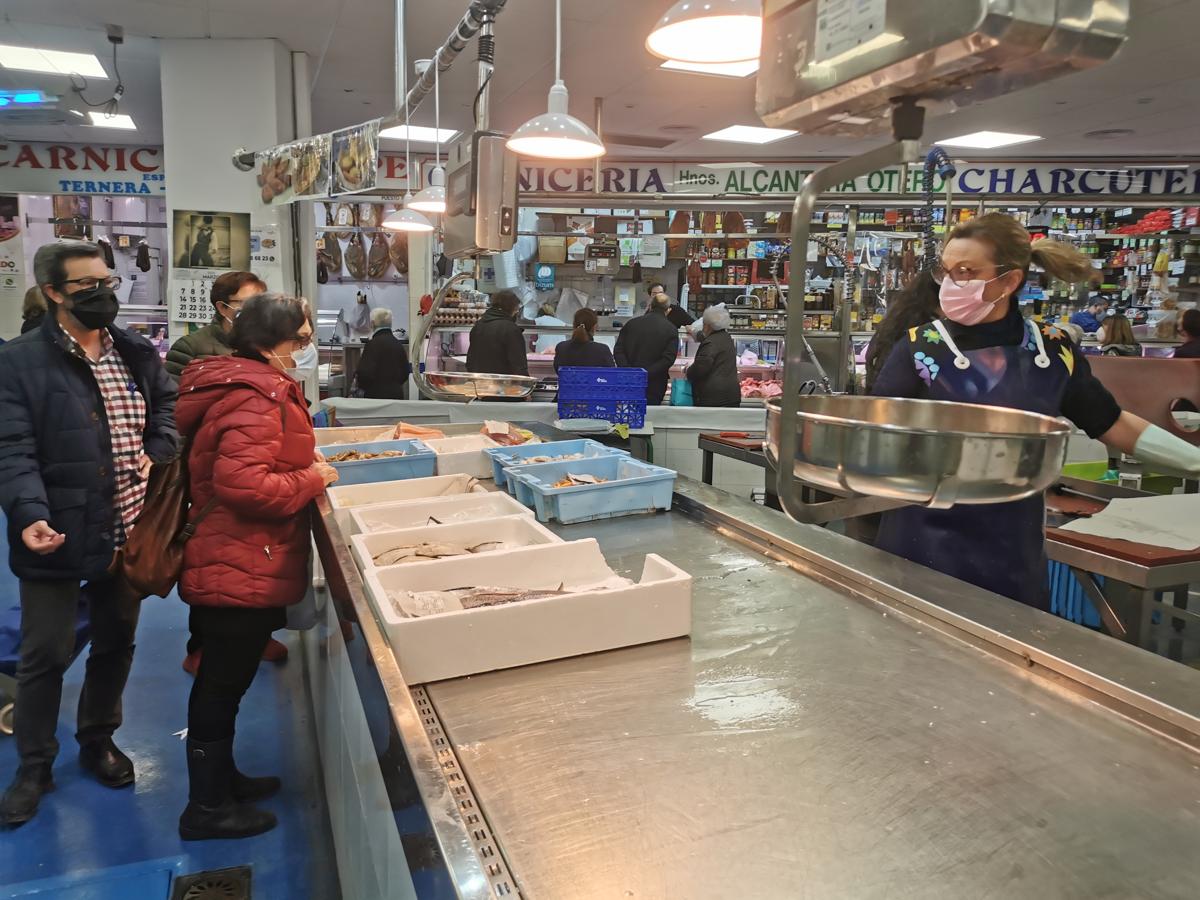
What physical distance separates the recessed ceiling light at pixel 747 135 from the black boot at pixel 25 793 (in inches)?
302

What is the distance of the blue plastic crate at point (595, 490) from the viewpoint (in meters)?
2.42

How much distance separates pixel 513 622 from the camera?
1458 mm

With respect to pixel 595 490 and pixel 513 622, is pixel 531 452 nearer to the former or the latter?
pixel 595 490

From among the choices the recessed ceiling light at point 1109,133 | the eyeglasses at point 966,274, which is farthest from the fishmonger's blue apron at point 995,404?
the recessed ceiling light at point 1109,133

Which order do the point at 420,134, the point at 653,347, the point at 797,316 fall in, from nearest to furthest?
the point at 797,316 → the point at 653,347 → the point at 420,134

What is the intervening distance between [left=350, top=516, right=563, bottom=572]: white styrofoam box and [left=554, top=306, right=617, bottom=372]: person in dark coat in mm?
4690

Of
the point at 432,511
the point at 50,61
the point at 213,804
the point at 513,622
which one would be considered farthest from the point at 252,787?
the point at 50,61

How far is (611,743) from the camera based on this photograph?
1.24 meters

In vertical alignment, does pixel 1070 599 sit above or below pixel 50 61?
below

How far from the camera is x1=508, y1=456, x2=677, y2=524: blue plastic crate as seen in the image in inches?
95.3

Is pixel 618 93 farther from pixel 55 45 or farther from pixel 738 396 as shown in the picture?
pixel 55 45

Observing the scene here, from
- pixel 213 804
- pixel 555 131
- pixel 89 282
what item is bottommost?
pixel 213 804

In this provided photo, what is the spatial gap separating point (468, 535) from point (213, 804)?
4.36 ft

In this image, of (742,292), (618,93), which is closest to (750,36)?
(618,93)
